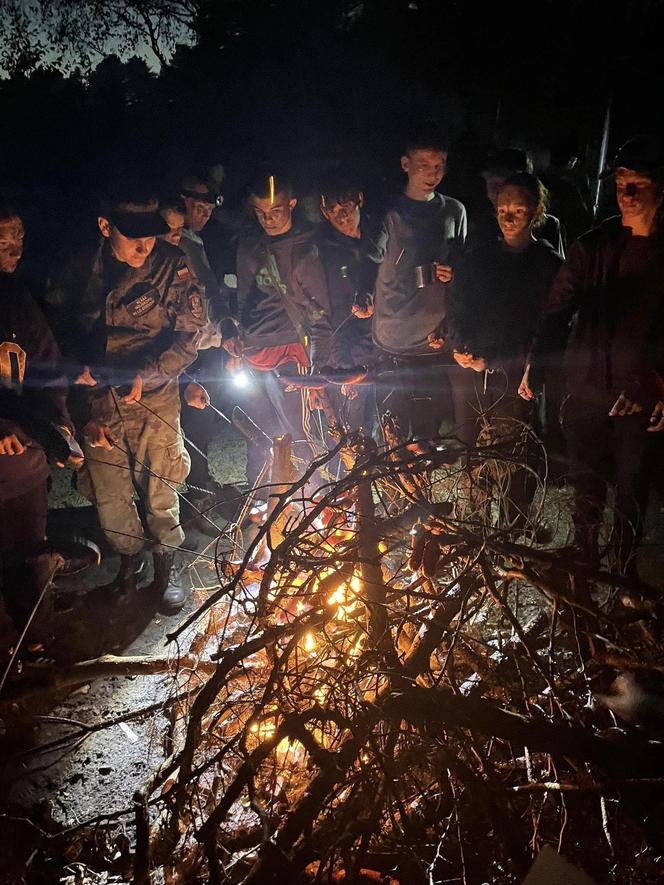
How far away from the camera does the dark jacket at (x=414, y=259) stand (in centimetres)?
514

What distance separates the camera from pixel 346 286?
552cm

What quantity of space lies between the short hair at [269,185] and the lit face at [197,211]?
32.5 inches

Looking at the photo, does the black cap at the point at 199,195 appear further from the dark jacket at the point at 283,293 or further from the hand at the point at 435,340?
the hand at the point at 435,340

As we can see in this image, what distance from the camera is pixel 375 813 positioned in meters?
1.96

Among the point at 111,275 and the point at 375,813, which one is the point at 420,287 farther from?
the point at 375,813

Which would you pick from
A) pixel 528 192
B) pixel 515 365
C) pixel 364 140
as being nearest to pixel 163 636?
pixel 515 365

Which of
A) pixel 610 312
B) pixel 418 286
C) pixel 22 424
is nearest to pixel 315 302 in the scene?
pixel 418 286

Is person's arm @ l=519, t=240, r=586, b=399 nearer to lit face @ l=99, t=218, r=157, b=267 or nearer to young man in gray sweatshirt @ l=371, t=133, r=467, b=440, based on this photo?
young man in gray sweatshirt @ l=371, t=133, r=467, b=440

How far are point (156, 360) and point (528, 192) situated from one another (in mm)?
3415

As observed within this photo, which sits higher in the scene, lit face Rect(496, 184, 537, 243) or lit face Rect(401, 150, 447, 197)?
lit face Rect(401, 150, 447, 197)

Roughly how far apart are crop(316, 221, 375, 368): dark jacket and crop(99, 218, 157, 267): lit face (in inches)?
62.7

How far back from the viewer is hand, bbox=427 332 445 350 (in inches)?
205

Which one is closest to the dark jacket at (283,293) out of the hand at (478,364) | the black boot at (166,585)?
the hand at (478,364)

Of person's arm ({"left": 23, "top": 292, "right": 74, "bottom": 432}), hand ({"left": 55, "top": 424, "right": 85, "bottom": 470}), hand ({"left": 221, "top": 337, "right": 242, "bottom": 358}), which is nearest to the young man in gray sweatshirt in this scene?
hand ({"left": 221, "top": 337, "right": 242, "bottom": 358})
